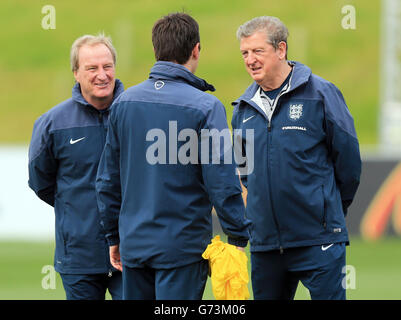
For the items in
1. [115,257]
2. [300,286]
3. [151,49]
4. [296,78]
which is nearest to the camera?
[115,257]

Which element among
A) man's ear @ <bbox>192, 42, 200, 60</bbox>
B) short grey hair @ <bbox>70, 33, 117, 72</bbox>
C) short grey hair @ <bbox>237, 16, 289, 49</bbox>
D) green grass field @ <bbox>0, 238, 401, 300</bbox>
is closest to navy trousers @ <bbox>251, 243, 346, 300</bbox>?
short grey hair @ <bbox>237, 16, 289, 49</bbox>

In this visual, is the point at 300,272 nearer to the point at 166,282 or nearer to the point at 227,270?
the point at 227,270

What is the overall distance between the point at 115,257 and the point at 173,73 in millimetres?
1251

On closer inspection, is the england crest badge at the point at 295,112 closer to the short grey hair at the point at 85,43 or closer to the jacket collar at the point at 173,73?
the jacket collar at the point at 173,73

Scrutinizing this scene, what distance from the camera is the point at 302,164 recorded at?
18.4 feet

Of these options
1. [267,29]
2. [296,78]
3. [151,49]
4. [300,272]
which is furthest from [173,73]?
[151,49]

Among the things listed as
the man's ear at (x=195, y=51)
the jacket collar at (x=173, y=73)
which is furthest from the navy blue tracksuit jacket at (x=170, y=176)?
the man's ear at (x=195, y=51)

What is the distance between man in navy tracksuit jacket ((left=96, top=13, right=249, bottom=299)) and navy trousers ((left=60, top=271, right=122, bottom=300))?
0.91 m

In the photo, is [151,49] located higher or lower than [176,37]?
higher

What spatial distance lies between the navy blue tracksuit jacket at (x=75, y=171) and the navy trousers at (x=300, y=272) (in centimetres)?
105

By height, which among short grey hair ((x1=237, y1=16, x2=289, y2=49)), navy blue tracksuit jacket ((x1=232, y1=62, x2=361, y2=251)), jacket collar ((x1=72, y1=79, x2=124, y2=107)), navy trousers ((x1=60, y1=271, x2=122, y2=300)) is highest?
short grey hair ((x1=237, y1=16, x2=289, y2=49))

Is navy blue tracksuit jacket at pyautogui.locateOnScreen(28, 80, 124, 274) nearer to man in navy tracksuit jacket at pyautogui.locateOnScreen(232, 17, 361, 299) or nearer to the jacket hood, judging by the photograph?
the jacket hood

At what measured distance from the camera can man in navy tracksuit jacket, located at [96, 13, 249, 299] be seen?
4.81m

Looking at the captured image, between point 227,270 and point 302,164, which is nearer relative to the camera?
point 227,270
